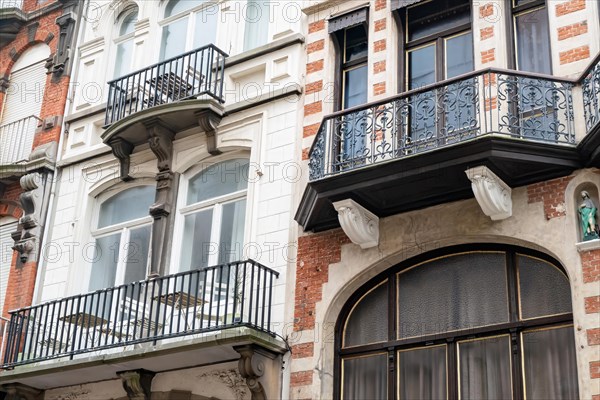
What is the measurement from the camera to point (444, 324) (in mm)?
12281

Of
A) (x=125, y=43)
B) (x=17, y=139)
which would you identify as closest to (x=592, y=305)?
(x=125, y=43)

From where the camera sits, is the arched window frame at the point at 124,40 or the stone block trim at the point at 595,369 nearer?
the stone block trim at the point at 595,369

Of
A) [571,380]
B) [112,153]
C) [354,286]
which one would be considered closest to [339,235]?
[354,286]

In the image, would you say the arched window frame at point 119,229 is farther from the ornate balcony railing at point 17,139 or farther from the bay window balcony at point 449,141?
the bay window balcony at point 449,141

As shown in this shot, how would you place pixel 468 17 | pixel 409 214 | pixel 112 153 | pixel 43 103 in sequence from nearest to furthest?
pixel 409 214 → pixel 468 17 → pixel 112 153 → pixel 43 103

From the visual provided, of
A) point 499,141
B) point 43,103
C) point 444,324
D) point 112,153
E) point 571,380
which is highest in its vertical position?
point 43,103

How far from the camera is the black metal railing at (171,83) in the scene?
625 inches

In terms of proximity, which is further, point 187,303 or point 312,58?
point 312,58

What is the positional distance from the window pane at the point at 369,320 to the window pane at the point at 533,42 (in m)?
3.60

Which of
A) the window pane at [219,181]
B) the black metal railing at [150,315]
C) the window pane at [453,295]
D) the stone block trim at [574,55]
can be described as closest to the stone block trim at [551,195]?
the window pane at [453,295]

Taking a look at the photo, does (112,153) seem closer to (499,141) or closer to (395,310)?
→ (395,310)

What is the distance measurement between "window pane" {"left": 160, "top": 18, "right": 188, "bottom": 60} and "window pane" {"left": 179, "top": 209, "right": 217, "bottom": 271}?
3645 mm

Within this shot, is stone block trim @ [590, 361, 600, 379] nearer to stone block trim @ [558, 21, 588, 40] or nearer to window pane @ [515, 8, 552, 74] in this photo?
window pane @ [515, 8, 552, 74]

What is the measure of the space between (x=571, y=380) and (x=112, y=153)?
30.0 feet
